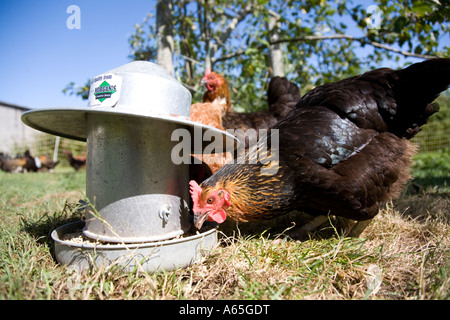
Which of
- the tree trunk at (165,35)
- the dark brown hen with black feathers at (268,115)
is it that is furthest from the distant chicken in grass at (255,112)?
the tree trunk at (165,35)

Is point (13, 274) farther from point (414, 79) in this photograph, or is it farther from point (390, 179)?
point (414, 79)

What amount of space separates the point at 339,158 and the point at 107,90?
145 centimetres

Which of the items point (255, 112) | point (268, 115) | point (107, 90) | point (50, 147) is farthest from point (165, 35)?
point (50, 147)

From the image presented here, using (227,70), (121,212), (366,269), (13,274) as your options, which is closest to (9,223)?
(13,274)

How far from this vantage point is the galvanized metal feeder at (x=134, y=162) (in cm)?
135

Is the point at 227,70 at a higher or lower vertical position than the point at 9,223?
higher

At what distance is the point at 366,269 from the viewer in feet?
4.41

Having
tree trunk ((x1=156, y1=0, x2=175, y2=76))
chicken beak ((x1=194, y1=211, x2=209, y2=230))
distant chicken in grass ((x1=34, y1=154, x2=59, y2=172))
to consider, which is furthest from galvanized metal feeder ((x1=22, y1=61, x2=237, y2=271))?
distant chicken in grass ((x1=34, y1=154, x2=59, y2=172))

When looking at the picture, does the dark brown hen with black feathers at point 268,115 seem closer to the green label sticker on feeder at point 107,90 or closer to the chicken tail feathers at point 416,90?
the chicken tail feathers at point 416,90

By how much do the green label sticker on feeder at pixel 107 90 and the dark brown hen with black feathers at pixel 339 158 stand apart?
2.30 ft

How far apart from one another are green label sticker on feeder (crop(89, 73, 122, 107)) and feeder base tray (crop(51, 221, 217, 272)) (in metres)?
0.73

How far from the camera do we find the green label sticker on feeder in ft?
4.52

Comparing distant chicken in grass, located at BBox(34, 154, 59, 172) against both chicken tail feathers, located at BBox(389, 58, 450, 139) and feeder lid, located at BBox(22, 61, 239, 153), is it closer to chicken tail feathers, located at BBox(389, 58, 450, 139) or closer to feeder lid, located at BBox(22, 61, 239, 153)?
feeder lid, located at BBox(22, 61, 239, 153)

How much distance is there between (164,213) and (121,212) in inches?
9.1
